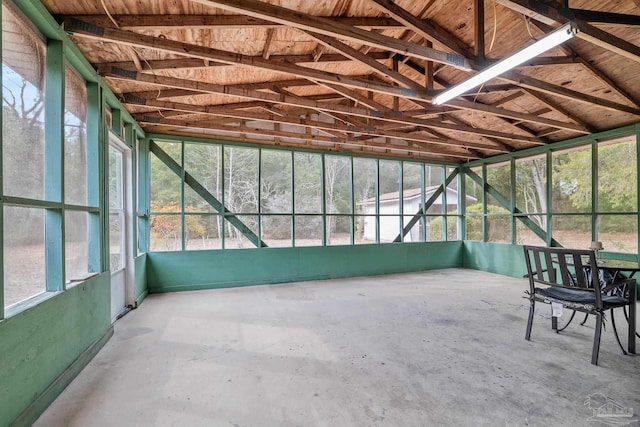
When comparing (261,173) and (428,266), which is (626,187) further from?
(261,173)

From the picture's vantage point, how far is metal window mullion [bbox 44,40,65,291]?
2.39 m

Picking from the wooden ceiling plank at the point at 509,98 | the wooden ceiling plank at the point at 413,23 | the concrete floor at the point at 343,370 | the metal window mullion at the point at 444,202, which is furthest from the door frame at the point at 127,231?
the metal window mullion at the point at 444,202

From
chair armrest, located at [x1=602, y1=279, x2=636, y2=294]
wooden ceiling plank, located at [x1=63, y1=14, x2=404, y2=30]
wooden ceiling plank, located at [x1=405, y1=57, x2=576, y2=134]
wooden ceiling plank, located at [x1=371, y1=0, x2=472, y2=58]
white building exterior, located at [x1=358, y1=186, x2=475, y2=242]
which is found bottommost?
chair armrest, located at [x1=602, y1=279, x2=636, y2=294]

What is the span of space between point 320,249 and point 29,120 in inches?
201

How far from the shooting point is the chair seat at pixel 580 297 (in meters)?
2.75

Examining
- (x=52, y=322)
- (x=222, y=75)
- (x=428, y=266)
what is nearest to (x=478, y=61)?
(x=222, y=75)

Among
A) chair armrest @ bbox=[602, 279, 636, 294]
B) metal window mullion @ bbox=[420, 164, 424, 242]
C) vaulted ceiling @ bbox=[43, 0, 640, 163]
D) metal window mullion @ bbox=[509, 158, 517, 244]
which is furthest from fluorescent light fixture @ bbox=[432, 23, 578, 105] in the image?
metal window mullion @ bbox=[509, 158, 517, 244]

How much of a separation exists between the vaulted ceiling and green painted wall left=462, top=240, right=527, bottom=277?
258 cm

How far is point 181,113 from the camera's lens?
4.92 meters

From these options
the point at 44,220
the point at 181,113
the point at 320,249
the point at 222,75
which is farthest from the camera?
the point at 320,249

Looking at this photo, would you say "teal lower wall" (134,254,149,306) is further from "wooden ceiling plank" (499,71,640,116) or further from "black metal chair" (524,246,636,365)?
"wooden ceiling plank" (499,71,640,116)

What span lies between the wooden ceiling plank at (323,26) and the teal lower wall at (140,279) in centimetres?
402

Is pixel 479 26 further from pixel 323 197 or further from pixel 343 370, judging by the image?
pixel 323 197

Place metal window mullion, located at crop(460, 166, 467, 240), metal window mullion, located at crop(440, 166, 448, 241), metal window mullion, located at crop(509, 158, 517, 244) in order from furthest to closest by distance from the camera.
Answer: metal window mullion, located at crop(460, 166, 467, 240), metal window mullion, located at crop(440, 166, 448, 241), metal window mullion, located at crop(509, 158, 517, 244)
